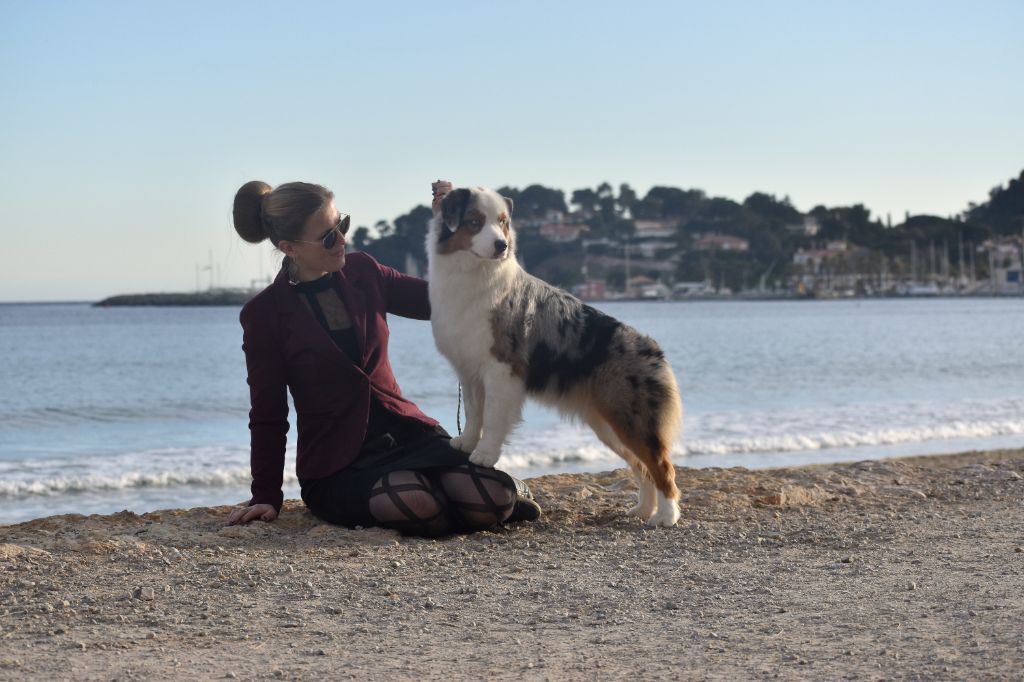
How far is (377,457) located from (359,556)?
66cm

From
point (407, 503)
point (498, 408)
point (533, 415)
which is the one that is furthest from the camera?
point (533, 415)

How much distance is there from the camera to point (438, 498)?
5.34 metres

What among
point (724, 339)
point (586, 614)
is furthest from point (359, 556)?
point (724, 339)

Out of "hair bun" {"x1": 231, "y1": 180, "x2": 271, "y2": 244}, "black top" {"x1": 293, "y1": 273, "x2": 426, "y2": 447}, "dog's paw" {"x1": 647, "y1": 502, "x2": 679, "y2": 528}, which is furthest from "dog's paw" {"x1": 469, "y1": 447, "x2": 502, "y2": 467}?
"hair bun" {"x1": 231, "y1": 180, "x2": 271, "y2": 244}

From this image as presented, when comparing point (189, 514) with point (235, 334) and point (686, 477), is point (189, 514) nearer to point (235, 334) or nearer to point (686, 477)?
point (686, 477)

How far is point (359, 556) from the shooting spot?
495cm

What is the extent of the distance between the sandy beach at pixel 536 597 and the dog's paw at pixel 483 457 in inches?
14.8

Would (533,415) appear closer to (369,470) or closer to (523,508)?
(523,508)

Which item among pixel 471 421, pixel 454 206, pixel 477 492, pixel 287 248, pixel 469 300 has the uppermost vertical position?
pixel 454 206

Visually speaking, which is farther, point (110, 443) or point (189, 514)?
point (110, 443)

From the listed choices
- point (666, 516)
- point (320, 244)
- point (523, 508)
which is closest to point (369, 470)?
point (523, 508)

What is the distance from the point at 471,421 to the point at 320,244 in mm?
1127

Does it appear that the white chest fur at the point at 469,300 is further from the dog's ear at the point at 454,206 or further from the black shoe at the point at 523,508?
the black shoe at the point at 523,508

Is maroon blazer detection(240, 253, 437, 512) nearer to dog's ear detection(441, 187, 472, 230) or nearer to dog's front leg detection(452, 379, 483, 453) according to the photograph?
dog's front leg detection(452, 379, 483, 453)
